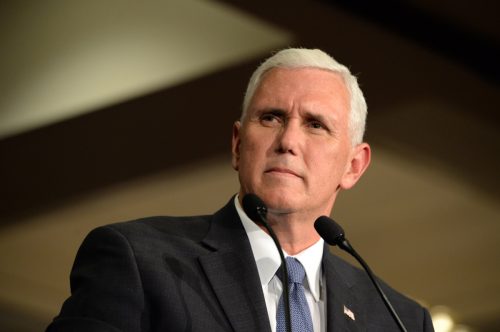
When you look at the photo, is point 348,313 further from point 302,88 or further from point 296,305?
point 302,88

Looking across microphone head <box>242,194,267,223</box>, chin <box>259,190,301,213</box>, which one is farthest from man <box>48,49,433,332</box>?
microphone head <box>242,194,267,223</box>

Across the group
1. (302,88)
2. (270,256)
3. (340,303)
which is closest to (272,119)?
(302,88)

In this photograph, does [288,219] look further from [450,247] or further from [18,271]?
[450,247]

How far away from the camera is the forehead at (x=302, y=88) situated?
2529mm

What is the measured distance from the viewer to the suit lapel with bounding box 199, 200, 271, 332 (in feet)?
7.08

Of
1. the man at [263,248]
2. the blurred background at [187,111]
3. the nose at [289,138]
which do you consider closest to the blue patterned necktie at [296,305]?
the man at [263,248]

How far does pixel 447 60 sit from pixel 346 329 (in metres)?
3.00

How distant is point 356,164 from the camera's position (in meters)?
2.73

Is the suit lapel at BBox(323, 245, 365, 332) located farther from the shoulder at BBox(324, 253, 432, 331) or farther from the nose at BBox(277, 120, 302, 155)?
the nose at BBox(277, 120, 302, 155)

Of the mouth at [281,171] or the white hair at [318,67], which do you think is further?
the white hair at [318,67]

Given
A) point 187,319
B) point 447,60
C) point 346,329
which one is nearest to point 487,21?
point 447,60

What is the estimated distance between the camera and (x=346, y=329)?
92.6 inches

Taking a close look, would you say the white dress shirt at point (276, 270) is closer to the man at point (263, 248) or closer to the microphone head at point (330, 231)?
the man at point (263, 248)

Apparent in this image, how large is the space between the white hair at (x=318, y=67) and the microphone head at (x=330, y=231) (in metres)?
0.47
